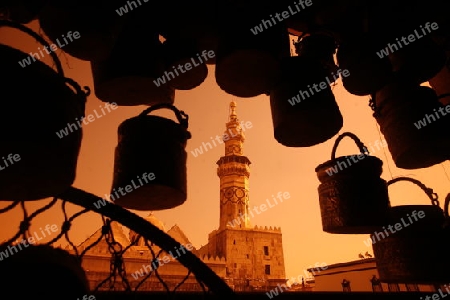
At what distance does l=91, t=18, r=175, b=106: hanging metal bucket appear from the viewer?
1475 millimetres

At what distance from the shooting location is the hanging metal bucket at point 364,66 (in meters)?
1.75

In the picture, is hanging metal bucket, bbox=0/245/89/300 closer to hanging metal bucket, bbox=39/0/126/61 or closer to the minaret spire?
hanging metal bucket, bbox=39/0/126/61

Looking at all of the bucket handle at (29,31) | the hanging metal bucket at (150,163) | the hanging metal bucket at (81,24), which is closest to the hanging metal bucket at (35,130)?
the bucket handle at (29,31)

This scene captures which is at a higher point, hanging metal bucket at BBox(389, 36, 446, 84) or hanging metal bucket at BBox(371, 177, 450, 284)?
hanging metal bucket at BBox(389, 36, 446, 84)

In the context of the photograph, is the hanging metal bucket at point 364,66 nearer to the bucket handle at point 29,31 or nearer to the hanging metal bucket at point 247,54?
the hanging metal bucket at point 247,54

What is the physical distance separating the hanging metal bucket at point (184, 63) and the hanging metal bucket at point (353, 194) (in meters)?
0.95

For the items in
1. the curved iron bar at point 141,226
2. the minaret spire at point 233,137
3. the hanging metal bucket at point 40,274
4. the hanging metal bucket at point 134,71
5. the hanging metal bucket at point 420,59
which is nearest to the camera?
the hanging metal bucket at point 40,274

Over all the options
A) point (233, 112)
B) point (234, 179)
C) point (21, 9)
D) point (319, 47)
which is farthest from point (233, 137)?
point (21, 9)

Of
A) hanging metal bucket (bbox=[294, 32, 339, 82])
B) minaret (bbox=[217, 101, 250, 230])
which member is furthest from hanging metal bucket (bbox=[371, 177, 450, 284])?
minaret (bbox=[217, 101, 250, 230])

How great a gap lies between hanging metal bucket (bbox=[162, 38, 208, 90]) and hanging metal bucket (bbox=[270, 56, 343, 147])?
0.47 meters

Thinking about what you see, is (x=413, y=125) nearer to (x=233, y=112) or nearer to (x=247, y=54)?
(x=247, y=54)

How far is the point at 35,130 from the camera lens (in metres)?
0.79

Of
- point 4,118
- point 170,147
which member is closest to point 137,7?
point 170,147

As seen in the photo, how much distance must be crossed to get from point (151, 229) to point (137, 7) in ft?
3.91
